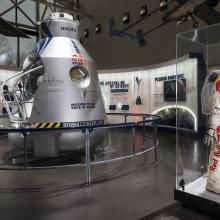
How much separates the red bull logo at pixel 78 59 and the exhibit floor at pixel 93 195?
2.19 metres

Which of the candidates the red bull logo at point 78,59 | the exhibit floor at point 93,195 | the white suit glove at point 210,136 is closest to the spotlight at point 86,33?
the red bull logo at point 78,59

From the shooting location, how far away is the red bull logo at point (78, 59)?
5906mm

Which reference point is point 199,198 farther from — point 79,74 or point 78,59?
point 78,59

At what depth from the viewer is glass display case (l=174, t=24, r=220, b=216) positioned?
3.27 meters

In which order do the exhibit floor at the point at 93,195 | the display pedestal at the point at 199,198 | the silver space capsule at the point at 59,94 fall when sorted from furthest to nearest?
1. the silver space capsule at the point at 59,94
2. the exhibit floor at the point at 93,195
3. the display pedestal at the point at 199,198

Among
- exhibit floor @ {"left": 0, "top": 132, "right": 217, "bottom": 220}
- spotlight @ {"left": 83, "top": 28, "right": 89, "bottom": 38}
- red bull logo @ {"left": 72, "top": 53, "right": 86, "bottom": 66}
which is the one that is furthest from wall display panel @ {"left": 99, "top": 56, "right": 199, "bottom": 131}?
exhibit floor @ {"left": 0, "top": 132, "right": 217, "bottom": 220}

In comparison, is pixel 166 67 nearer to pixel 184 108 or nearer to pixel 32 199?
pixel 184 108

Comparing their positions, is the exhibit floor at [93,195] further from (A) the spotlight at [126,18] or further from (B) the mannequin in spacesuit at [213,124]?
(A) the spotlight at [126,18]

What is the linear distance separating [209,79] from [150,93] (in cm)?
789

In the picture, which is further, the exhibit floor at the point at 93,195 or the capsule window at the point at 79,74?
the capsule window at the point at 79,74

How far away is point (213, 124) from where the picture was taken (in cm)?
331

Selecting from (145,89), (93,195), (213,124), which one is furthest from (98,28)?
(213,124)

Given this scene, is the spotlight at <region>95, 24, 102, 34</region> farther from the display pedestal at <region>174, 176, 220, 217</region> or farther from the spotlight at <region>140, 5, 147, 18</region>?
the display pedestal at <region>174, 176, 220, 217</region>

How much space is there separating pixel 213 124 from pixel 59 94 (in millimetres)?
3241
